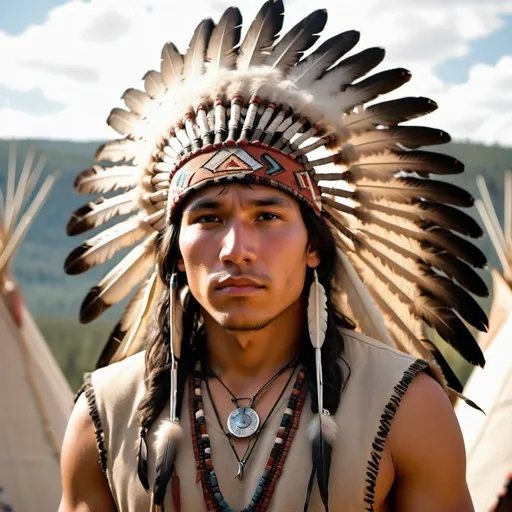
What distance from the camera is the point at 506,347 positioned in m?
3.87

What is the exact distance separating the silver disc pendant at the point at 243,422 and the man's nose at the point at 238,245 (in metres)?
0.42

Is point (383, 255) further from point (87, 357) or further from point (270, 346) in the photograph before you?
point (87, 357)

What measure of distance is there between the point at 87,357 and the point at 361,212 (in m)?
5.90

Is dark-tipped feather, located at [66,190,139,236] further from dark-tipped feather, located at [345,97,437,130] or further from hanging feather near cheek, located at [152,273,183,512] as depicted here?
dark-tipped feather, located at [345,97,437,130]

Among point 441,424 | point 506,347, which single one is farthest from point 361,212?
point 506,347

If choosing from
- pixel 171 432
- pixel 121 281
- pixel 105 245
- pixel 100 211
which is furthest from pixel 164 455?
pixel 100 211

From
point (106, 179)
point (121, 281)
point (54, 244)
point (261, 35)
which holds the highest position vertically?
point (261, 35)

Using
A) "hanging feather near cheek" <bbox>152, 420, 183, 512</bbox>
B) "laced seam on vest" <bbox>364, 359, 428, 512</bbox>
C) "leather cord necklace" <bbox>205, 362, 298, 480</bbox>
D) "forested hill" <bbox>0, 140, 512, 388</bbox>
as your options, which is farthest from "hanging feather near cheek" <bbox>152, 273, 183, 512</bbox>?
"forested hill" <bbox>0, 140, 512, 388</bbox>

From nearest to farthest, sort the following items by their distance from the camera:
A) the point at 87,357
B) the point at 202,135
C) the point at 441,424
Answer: the point at 441,424 → the point at 202,135 → the point at 87,357

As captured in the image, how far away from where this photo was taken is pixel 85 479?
2.20 meters

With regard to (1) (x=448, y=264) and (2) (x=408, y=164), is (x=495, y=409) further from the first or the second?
(2) (x=408, y=164)

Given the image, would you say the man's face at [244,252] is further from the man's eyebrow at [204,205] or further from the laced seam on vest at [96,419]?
the laced seam on vest at [96,419]

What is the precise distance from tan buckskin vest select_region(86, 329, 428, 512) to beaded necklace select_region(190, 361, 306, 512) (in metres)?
0.02

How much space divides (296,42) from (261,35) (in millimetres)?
108
